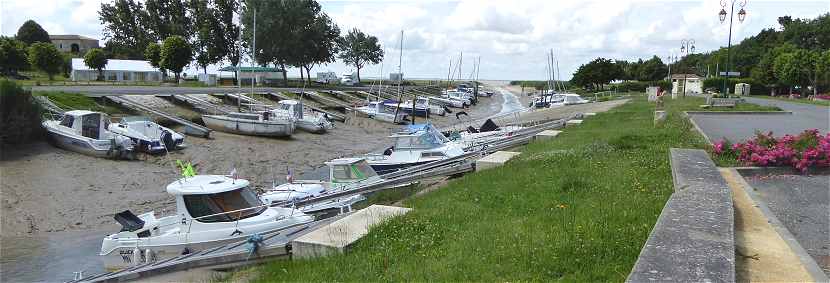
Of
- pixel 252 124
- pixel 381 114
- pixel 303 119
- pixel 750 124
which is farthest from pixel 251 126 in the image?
pixel 750 124

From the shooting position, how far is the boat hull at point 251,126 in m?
37.2

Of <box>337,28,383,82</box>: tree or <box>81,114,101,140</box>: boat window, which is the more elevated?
<box>337,28,383,82</box>: tree

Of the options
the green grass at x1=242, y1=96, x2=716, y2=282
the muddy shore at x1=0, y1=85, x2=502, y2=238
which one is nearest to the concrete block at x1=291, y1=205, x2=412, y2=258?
the green grass at x1=242, y1=96, x2=716, y2=282

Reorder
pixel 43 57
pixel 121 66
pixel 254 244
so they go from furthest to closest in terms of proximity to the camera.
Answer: pixel 121 66 → pixel 43 57 → pixel 254 244

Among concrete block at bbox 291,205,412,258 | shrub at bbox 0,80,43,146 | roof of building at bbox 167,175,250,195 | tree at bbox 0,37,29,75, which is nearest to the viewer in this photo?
concrete block at bbox 291,205,412,258

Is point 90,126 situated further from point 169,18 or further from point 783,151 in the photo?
point 169,18

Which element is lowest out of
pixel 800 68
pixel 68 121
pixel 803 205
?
pixel 68 121

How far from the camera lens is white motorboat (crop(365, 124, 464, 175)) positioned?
903 inches

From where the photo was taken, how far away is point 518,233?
23.3 ft

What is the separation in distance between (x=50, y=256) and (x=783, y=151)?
708 inches

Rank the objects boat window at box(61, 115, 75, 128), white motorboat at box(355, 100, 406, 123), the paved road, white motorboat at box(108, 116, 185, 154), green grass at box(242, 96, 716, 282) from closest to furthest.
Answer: green grass at box(242, 96, 716, 282) < the paved road < boat window at box(61, 115, 75, 128) < white motorboat at box(108, 116, 185, 154) < white motorboat at box(355, 100, 406, 123)

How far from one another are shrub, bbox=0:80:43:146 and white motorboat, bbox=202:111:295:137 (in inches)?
442

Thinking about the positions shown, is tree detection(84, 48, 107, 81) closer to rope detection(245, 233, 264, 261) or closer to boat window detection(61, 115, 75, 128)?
boat window detection(61, 115, 75, 128)

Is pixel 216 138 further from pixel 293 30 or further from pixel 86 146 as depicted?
pixel 293 30
